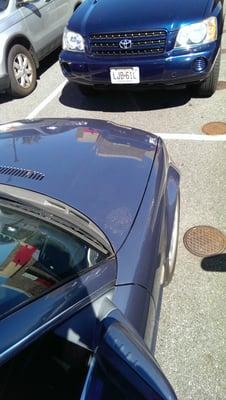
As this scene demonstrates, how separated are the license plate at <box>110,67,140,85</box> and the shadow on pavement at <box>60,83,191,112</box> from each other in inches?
23.0

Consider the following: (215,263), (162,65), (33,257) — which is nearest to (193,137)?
(162,65)

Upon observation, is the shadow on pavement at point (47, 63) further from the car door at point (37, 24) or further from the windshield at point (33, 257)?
the windshield at point (33, 257)

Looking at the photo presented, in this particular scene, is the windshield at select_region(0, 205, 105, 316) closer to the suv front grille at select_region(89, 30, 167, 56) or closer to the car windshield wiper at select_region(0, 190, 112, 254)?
the car windshield wiper at select_region(0, 190, 112, 254)

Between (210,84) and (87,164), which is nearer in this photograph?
(87,164)

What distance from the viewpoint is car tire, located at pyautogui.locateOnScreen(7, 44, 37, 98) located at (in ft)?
18.5

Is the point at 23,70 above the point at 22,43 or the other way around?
the other way around

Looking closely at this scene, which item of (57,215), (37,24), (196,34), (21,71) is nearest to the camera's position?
(57,215)

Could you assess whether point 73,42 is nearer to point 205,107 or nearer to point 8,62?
point 8,62

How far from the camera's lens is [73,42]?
15.5 feet

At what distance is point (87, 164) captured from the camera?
2391mm

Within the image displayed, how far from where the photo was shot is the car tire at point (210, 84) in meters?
4.83

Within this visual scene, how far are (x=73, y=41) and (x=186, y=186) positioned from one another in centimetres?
221

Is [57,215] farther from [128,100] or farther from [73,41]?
Result: [128,100]

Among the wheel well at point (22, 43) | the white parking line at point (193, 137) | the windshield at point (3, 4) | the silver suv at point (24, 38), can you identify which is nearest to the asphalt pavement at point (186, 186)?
the white parking line at point (193, 137)
